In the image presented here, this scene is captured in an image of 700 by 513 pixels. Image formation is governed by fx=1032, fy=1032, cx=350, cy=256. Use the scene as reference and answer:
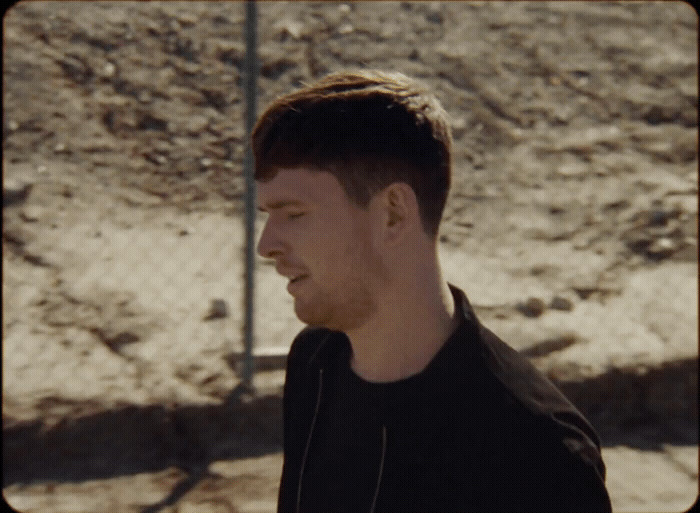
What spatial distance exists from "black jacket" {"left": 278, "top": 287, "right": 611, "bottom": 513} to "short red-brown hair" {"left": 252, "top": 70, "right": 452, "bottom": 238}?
25 cm

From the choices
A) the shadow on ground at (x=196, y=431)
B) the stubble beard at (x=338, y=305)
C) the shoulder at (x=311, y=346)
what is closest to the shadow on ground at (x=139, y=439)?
the shadow on ground at (x=196, y=431)

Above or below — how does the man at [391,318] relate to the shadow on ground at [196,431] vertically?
above

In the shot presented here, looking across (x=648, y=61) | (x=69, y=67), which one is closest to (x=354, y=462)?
(x=69, y=67)

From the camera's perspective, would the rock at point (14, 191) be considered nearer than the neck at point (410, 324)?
No

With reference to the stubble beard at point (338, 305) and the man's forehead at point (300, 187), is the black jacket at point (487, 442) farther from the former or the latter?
the man's forehead at point (300, 187)

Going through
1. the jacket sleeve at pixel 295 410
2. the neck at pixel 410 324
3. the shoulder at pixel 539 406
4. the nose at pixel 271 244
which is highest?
the nose at pixel 271 244

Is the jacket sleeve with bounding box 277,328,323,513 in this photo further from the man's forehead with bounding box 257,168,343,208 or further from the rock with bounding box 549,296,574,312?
the rock with bounding box 549,296,574,312

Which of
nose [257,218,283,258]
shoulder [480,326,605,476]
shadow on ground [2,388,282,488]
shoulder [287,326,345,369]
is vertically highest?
nose [257,218,283,258]

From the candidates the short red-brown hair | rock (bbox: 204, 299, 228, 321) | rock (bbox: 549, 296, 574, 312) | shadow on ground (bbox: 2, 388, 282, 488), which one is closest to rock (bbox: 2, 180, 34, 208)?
rock (bbox: 204, 299, 228, 321)

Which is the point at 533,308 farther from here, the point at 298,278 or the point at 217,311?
the point at 298,278

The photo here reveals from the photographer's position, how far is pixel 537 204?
5641 millimetres

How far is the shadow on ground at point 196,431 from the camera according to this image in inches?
159

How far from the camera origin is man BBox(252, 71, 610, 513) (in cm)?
162

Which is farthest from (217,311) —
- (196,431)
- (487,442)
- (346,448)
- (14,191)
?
(487,442)
